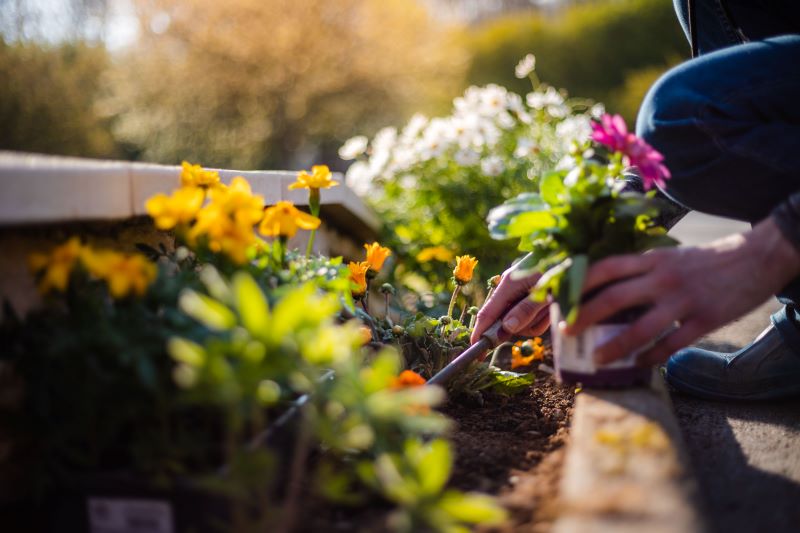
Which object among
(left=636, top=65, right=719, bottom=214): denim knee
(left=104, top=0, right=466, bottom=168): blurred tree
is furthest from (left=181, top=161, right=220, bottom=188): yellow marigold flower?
(left=104, top=0, right=466, bottom=168): blurred tree

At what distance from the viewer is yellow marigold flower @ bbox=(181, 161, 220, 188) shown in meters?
1.27

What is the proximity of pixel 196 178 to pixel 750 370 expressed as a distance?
1.49 meters

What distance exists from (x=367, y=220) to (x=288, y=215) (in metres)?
1.76

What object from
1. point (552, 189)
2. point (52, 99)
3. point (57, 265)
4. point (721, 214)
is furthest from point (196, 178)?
point (52, 99)

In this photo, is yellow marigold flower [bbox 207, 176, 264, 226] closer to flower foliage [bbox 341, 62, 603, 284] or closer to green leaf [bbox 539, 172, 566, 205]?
green leaf [bbox 539, 172, 566, 205]

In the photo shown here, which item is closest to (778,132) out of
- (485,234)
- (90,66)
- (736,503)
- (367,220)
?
(736,503)

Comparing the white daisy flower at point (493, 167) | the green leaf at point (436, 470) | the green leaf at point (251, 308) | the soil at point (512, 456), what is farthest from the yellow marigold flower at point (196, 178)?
the white daisy flower at point (493, 167)

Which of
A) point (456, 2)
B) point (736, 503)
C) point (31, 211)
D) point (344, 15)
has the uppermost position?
point (456, 2)

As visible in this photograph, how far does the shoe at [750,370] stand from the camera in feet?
5.72

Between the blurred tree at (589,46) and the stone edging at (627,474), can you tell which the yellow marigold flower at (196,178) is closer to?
the stone edging at (627,474)

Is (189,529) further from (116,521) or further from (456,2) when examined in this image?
(456,2)

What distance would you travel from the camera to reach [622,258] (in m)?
1.12

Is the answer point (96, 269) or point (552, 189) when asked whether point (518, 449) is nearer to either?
point (552, 189)

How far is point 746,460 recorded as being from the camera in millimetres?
1381
